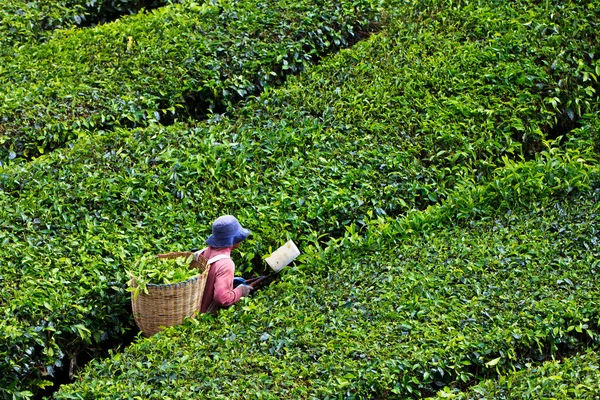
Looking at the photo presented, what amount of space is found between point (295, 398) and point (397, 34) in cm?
482

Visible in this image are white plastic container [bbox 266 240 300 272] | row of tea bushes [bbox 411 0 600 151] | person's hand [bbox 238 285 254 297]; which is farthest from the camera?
row of tea bushes [bbox 411 0 600 151]

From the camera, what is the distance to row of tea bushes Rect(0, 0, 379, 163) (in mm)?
8586

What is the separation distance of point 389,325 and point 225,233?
50.3 inches

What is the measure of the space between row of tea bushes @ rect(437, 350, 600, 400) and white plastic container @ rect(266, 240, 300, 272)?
175 cm

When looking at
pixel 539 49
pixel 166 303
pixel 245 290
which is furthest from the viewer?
pixel 539 49

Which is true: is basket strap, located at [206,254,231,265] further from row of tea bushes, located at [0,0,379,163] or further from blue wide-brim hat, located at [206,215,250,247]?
row of tea bushes, located at [0,0,379,163]

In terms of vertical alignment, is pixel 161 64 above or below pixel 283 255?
above

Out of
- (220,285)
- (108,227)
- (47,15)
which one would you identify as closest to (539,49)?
(220,285)

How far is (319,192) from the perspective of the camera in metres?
7.50

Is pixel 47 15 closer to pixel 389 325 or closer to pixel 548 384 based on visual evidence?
pixel 389 325

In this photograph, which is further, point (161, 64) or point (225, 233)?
point (161, 64)

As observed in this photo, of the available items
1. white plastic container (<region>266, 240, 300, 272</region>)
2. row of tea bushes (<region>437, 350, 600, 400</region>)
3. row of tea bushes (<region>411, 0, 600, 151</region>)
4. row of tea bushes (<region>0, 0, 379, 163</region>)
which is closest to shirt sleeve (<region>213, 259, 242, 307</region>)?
white plastic container (<region>266, 240, 300, 272</region>)

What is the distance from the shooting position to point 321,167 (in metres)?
7.73

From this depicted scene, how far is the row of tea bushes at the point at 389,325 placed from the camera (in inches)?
223
